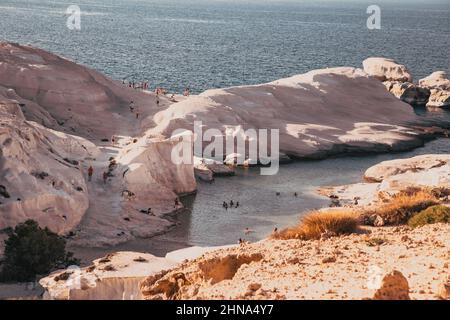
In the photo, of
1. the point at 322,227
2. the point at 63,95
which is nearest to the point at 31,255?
the point at 322,227

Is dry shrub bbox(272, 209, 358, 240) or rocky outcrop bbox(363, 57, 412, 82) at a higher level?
dry shrub bbox(272, 209, 358, 240)

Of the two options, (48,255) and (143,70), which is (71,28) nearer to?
(143,70)

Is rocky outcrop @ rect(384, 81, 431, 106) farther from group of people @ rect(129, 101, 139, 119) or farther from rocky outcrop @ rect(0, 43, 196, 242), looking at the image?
group of people @ rect(129, 101, 139, 119)

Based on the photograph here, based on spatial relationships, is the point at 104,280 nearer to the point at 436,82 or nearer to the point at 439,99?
the point at 439,99

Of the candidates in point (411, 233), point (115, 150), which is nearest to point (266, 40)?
point (115, 150)

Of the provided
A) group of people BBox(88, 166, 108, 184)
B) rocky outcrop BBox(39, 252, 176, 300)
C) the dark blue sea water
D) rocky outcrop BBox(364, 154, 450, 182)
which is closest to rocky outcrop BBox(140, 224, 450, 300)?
rocky outcrop BBox(39, 252, 176, 300)

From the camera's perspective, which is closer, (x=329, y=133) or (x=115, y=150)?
(x=115, y=150)
